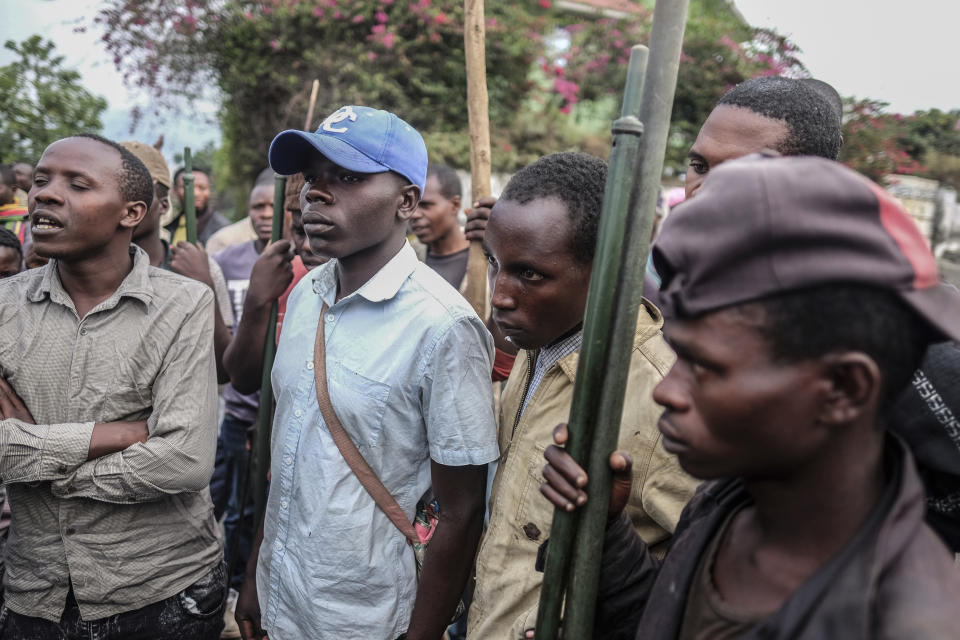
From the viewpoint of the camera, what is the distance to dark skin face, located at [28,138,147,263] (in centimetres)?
219

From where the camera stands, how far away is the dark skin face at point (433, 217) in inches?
187

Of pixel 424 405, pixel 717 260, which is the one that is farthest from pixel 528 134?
pixel 717 260

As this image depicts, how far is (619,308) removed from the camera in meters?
1.16

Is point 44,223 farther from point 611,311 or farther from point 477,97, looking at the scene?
point 611,311

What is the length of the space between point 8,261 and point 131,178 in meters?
1.51

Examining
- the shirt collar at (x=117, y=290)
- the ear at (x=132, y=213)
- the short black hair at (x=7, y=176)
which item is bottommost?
the shirt collar at (x=117, y=290)

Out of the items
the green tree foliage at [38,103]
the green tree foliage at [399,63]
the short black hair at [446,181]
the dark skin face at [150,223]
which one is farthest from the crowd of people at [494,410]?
the green tree foliage at [399,63]

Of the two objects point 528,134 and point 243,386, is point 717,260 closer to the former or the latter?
point 243,386

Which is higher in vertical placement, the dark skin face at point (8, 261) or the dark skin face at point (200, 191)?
the dark skin face at point (200, 191)

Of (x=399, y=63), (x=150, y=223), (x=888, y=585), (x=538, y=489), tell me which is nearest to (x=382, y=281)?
(x=538, y=489)

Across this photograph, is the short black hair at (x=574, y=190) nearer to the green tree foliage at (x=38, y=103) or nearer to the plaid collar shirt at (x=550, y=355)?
the plaid collar shirt at (x=550, y=355)

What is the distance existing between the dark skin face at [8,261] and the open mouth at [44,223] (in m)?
1.40

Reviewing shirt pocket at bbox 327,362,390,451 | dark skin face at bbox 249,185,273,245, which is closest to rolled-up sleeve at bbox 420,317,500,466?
shirt pocket at bbox 327,362,390,451

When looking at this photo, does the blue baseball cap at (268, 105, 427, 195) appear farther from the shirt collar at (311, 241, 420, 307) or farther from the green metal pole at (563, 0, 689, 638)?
the green metal pole at (563, 0, 689, 638)
